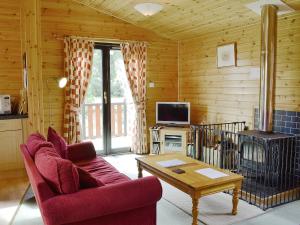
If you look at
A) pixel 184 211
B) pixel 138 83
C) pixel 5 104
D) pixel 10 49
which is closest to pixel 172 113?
pixel 138 83

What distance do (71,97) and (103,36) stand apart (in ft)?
4.16

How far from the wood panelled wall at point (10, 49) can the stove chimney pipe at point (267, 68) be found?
3863 mm

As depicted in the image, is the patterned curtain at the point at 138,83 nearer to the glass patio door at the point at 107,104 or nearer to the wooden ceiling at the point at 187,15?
the glass patio door at the point at 107,104

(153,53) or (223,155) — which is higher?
(153,53)

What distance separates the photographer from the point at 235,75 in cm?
472

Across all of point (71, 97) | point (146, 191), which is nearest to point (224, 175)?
point (146, 191)

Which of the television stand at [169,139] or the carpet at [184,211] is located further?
the television stand at [169,139]

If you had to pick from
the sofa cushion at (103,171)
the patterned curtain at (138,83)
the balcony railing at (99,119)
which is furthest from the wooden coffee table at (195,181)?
the balcony railing at (99,119)

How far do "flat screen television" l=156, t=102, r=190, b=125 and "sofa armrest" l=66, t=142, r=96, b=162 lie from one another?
7.05 ft

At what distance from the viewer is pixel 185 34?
18.2 feet

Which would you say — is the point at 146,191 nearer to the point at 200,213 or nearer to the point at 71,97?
the point at 200,213

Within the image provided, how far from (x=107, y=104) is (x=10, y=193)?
7.88 ft

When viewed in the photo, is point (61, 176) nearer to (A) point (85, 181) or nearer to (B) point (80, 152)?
(A) point (85, 181)

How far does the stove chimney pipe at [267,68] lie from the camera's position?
3598 millimetres
